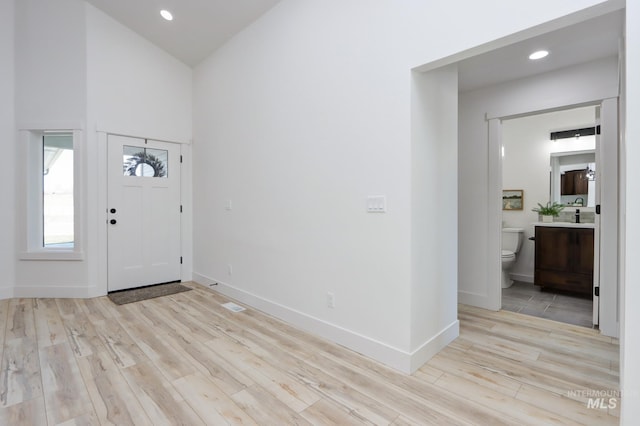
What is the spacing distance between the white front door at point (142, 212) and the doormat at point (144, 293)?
4.1 inches

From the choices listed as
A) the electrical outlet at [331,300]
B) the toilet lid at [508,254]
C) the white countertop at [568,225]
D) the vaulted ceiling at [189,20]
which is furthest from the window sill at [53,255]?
the white countertop at [568,225]

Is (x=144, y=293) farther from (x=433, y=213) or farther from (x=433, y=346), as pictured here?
(x=433, y=213)

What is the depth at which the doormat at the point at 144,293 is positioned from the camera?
3615mm

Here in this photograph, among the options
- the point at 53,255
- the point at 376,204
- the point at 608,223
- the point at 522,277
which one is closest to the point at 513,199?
the point at 522,277

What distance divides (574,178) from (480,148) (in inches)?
81.2

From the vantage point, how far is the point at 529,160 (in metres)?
4.67

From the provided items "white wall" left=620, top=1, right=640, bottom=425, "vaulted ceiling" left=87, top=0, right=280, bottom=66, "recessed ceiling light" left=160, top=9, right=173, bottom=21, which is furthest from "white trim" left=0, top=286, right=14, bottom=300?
"white wall" left=620, top=1, right=640, bottom=425

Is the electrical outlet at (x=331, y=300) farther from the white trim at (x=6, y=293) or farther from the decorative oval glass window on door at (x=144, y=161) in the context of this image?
the white trim at (x=6, y=293)

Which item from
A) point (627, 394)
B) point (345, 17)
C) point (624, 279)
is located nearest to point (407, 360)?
point (627, 394)

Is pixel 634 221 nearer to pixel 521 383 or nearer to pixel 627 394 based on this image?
pixel 627 394

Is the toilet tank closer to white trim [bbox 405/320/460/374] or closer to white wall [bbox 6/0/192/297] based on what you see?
white trim [bbox 405/320/460/374]

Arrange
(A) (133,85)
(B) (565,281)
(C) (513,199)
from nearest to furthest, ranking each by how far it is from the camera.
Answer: (B) (565,281), (A) (133,85), (C) (513,199)

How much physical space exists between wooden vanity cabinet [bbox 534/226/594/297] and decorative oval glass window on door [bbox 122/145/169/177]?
5019mm

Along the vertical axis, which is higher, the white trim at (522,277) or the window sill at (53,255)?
the window sill at (53,255)
